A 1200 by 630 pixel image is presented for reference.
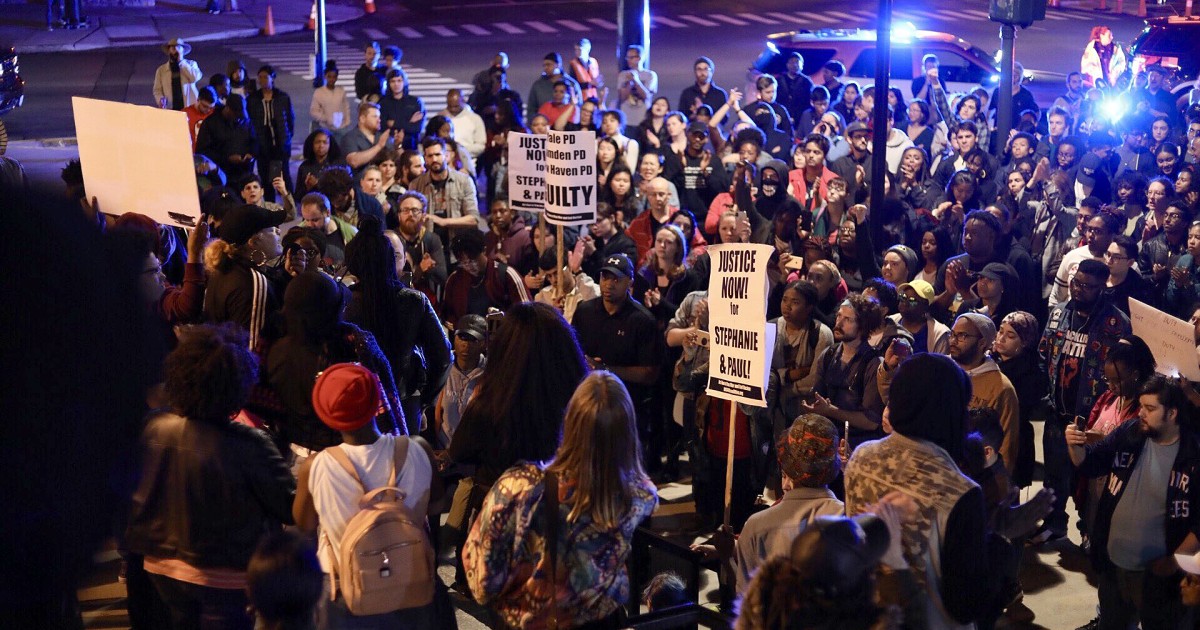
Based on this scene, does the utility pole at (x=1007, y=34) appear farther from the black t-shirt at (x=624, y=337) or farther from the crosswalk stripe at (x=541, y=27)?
the crosswalk stripe at (x=541, y=27)

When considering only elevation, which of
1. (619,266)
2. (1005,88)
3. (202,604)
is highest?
(1005,88)

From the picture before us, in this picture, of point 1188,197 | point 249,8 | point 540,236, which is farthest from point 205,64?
point 1188,197

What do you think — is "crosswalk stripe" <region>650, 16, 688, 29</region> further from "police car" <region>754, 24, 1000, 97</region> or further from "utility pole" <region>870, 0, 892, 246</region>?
"utility pole" <region>870, 0, 892, 246</region>

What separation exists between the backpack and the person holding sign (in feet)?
12.0

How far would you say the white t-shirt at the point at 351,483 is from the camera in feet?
14.6

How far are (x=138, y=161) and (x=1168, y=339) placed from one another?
6.47 meters

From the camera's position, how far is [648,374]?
859 cm

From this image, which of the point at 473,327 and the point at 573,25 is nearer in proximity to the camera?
the point at 473,327

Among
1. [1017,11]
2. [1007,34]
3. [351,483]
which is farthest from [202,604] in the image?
[1007,34]

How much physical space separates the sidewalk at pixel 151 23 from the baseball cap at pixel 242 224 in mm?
24154

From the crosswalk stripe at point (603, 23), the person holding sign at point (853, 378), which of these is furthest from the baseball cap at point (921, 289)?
the crosswalk stripe at point (603, 23)

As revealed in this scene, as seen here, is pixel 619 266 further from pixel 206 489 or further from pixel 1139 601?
pixel 206 489

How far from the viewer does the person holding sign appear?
757 cm

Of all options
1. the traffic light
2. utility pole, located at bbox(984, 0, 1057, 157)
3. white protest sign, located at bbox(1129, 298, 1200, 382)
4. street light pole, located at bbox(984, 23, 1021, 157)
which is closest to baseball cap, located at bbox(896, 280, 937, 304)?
white protest sign, located at bbox(1129, 298, 1200, 382)
